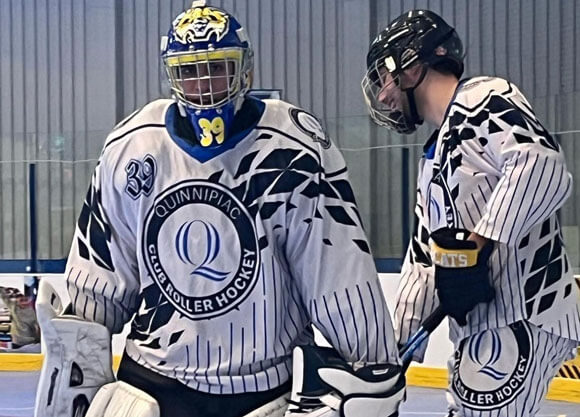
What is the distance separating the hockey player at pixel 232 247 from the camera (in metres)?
1.39

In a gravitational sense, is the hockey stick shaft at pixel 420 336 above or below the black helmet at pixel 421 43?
below

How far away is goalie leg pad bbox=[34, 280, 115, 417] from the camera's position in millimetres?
1426

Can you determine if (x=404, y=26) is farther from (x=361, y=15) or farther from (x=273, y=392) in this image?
(x=361, y=15)

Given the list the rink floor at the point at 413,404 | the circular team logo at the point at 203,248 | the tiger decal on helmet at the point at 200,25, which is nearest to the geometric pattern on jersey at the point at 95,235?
the circular team logo at the point at 203,248

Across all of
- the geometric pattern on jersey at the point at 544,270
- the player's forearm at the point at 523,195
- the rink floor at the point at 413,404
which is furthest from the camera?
the rink floor at the point at 413,404

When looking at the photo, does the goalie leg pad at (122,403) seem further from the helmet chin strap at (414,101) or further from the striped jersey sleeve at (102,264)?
the helmet chin strap at (414,101)

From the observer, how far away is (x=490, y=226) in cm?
189

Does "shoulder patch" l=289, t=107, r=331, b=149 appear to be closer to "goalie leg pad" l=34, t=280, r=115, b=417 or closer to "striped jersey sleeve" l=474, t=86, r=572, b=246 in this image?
"goalie leg pad" l=34, t=280, r=115, b=417

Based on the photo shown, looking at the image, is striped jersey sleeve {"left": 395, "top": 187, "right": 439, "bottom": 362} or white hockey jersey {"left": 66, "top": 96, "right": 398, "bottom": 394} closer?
white hockey jersey {"left": 66, "top": 96, "right": 398, "bottom": 394}

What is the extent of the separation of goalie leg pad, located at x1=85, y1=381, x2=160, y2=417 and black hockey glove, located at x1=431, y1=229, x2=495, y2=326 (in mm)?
719

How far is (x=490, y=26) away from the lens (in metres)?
6.57

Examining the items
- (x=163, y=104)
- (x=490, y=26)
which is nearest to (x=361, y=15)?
(x=490, y=26)

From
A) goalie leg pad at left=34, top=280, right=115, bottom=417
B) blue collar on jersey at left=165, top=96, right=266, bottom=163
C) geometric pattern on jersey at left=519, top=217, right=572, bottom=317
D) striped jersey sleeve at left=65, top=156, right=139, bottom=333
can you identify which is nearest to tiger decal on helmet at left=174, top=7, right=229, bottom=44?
blue collar on jersey at left=165, top=96, right=266, bottom=163

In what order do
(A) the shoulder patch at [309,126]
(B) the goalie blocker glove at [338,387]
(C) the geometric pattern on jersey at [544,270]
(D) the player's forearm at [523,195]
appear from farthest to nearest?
(C) the geometric pattern on jersey at [544,270], (D) the player's forearm at [523,195], (A) the shoulder patch at [309,126], (B) the goalie blocker glove at [338,387]
